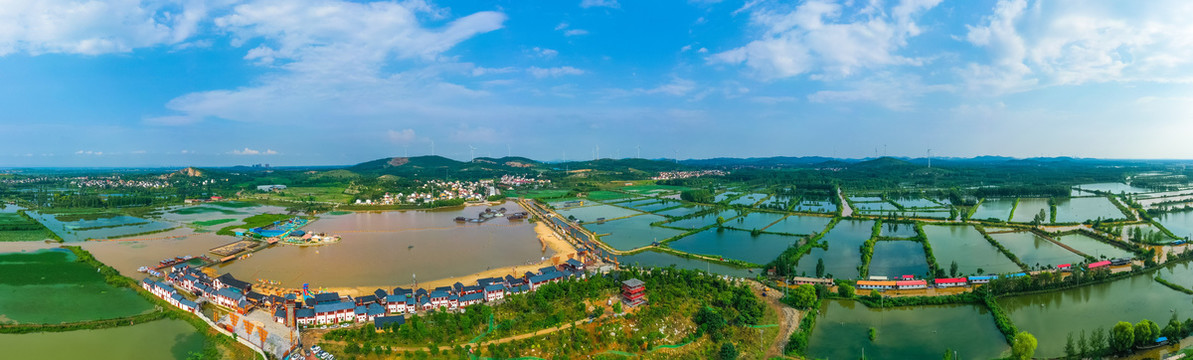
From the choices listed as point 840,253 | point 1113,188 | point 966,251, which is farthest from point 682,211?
point 1113,188

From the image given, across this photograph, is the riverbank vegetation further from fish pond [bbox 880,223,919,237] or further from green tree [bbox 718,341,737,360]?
fish pond [bbox 880,223,919,237]

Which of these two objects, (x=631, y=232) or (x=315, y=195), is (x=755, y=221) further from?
(x=315, y=195)

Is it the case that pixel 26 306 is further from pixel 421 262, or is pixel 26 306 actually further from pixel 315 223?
pixel 315 223

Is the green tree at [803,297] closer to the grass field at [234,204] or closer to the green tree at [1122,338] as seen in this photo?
the green tree at [1122,338]

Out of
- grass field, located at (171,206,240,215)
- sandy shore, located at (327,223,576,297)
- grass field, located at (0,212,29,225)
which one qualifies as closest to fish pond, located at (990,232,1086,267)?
sandy shore, located at (327,223,576,297)

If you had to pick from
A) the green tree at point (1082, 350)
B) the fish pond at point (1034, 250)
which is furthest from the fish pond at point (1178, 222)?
the green tree at point (1082, 350)

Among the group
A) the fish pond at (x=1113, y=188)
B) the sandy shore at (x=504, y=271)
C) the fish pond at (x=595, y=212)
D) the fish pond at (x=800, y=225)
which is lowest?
the sandy shore at (x=504, y=271)

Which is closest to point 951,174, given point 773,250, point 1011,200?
point 1011,200
